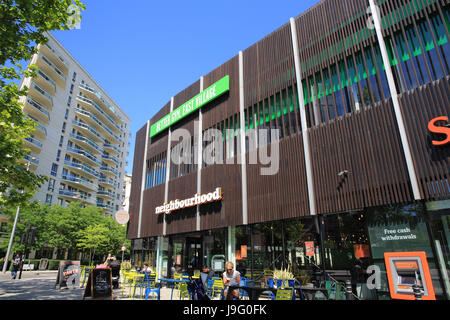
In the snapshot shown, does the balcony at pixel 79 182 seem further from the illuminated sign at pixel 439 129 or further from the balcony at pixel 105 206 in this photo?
the illuminated sign at pixel 439 129

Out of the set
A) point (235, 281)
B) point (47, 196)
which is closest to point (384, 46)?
point (235, 281)

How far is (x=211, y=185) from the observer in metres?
17.5

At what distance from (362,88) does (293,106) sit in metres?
3.37

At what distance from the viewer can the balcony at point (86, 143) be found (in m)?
55.6

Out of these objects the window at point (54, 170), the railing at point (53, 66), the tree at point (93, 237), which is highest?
the railing at point (53, 66)

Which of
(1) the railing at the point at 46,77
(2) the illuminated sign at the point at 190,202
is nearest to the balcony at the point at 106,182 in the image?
(1) the railing at the point at 46,77

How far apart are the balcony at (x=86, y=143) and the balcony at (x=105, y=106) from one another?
27.1 feet

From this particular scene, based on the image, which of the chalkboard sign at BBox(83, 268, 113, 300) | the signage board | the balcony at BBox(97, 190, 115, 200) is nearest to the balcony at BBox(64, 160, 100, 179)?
the balcony at BBox(97, 190, 115, 200)

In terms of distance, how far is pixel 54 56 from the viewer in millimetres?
50469

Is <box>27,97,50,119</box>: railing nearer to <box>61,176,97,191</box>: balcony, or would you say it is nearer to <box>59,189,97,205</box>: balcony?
<box>61,176,97,191</box>: balcony

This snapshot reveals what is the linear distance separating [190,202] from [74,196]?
43602 millimetres

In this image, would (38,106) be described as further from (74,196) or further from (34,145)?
(74,196)

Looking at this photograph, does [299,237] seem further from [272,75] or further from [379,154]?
[272,75]

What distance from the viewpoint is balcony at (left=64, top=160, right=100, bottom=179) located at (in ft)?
176
